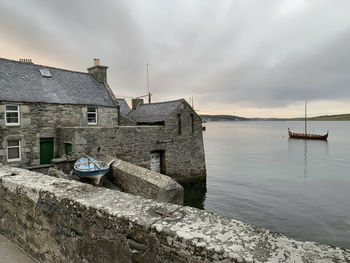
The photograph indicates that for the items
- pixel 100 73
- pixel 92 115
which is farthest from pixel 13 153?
pixel 100 73

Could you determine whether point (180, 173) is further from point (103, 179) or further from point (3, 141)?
point (3, 141)

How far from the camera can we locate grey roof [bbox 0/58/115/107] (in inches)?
631

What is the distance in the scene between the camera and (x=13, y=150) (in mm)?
15023

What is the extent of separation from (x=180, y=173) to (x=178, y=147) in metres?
2.21

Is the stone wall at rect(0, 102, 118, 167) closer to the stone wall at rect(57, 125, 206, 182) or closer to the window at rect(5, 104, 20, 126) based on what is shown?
the window at rect(5, 104, 20, 126)

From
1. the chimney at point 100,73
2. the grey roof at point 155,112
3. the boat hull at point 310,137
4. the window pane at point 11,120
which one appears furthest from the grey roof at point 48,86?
the boat hull at point 310,137

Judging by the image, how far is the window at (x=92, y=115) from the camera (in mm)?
19281

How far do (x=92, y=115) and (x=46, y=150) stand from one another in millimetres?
4662

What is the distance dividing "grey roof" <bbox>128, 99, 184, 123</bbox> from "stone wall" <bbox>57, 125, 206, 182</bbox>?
1.83 m

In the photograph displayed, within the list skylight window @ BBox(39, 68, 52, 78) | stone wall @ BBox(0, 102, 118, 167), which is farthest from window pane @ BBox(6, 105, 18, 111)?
skylight window @ BBox(39, 68, 52, 78)

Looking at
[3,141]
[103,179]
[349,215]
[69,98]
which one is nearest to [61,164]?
[103,179]

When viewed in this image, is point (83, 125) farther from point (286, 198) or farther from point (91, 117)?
point (286, 198)

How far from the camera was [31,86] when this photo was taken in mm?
17109

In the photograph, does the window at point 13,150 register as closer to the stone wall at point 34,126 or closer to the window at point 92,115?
the stone wall at point 34,126
